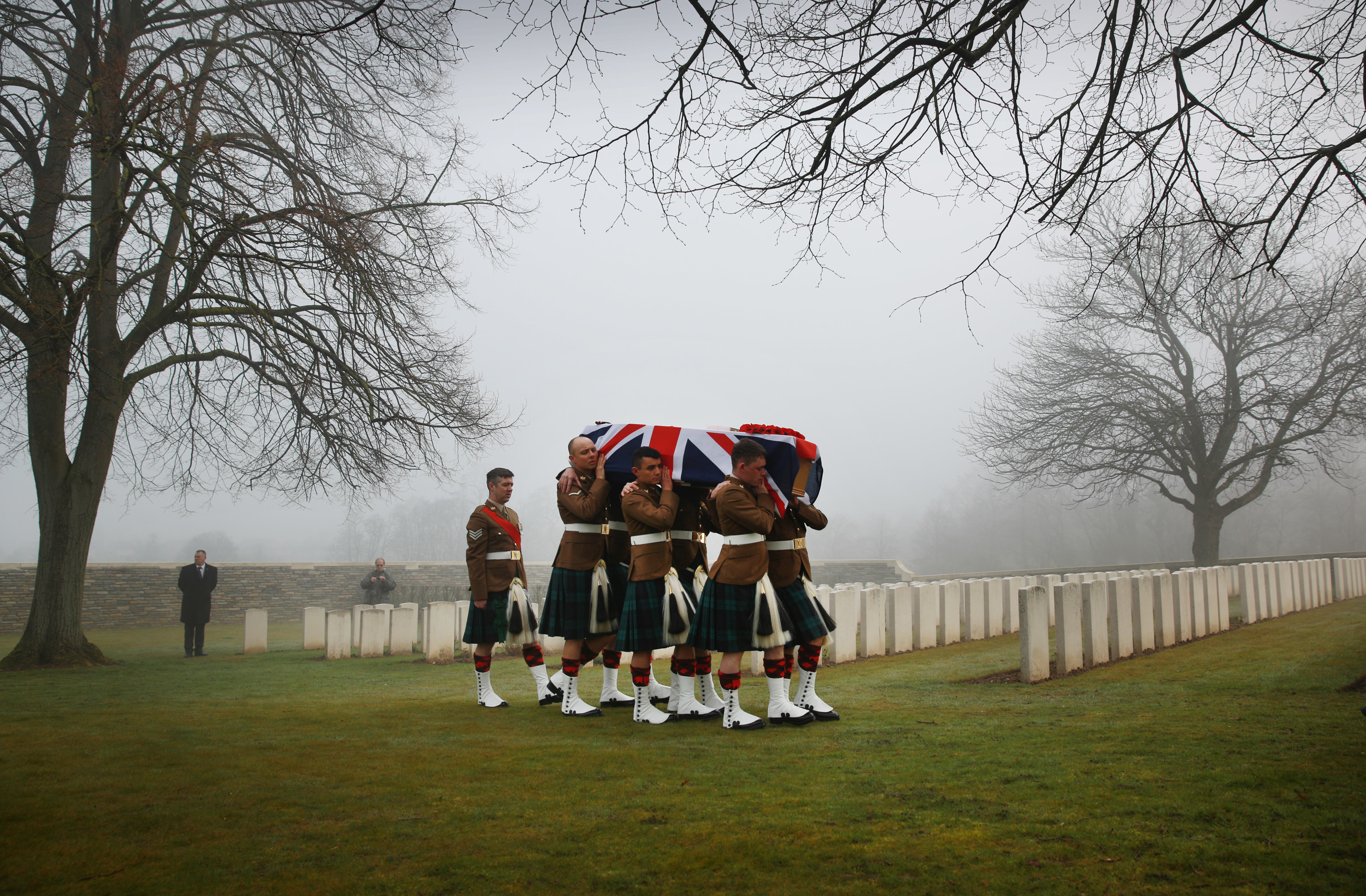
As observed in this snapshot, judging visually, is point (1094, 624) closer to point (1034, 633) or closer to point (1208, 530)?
point (1034, 633)

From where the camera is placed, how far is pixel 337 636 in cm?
1165

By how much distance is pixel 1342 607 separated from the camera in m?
14.3

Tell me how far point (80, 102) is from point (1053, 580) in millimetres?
14975

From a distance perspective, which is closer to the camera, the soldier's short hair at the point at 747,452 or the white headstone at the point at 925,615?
the soldier's short hair at the point at 747,452

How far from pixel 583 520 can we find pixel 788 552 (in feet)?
4.89

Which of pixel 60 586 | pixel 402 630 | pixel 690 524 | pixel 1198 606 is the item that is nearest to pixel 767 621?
pixel 690 524

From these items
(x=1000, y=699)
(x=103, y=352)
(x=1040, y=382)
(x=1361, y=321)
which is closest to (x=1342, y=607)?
(x=1361, y=321)

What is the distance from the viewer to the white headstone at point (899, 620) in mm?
10148

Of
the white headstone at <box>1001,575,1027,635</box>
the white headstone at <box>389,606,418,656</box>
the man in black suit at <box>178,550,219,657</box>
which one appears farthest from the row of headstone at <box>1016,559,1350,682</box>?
the man in black suit at <box>178,550,219,657</box>

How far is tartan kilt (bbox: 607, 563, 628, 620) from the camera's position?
618 cm

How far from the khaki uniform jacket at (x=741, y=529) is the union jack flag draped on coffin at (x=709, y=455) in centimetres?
33

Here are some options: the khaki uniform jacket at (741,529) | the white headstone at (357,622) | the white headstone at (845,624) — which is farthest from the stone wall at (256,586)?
the khaki uniform jacket at (741,529)

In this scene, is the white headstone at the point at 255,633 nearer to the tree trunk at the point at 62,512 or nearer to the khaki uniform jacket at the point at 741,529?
the tree trunk at the point at 62,512

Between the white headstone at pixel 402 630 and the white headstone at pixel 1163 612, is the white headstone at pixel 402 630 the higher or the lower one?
the lower one
